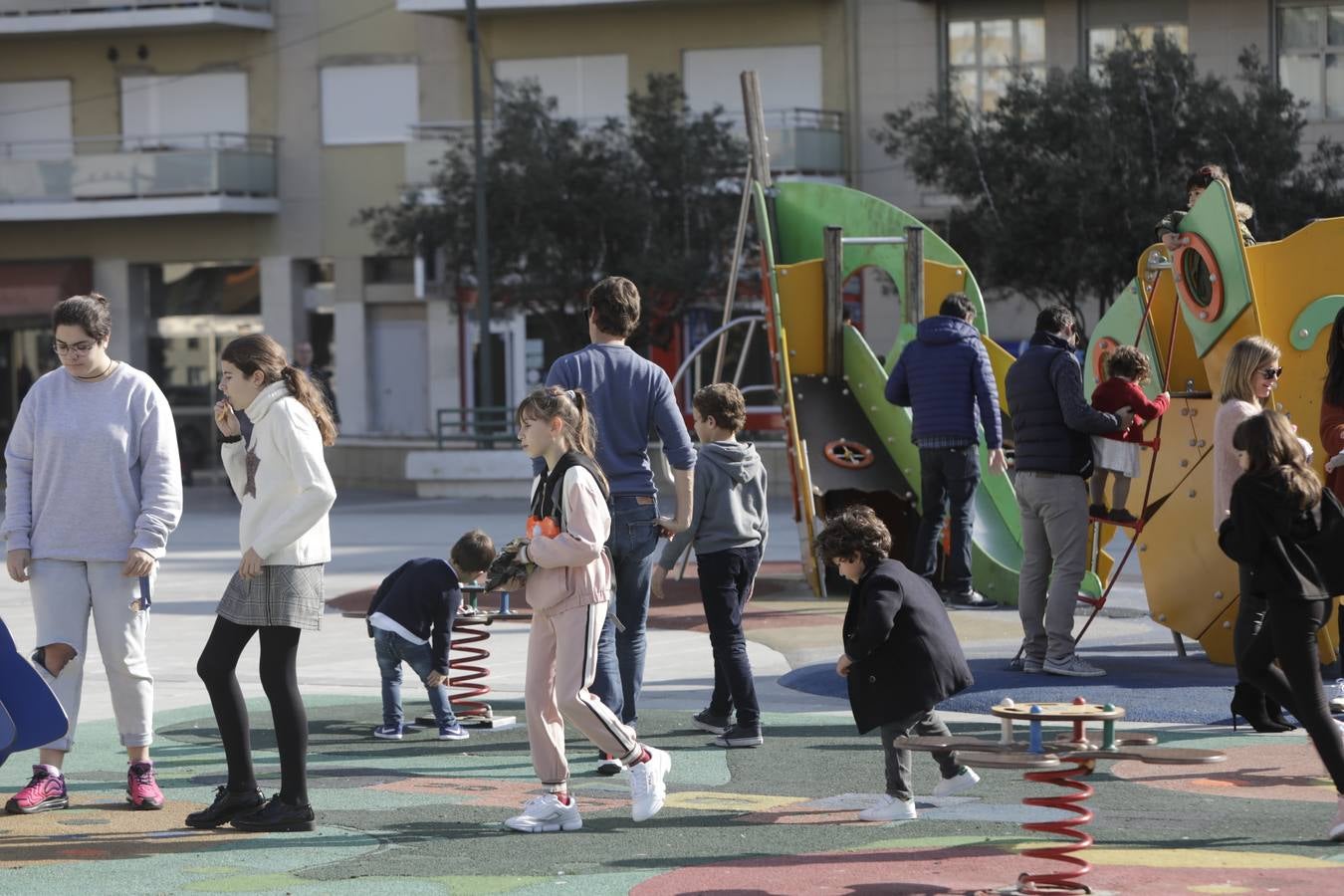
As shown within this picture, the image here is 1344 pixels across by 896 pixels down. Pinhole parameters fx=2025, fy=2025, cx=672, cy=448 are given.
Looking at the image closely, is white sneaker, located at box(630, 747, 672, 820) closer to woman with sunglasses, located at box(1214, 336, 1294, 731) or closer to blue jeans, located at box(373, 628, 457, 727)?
blue jeans, located at box(373, 628, 457, 727)

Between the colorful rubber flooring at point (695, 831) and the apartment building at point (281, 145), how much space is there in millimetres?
26392

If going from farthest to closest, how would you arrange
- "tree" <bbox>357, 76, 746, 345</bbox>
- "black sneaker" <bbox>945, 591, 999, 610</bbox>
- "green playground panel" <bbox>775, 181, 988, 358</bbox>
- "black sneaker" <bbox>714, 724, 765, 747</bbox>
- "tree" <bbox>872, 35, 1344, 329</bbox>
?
"tree" <bbox>357, 76, 746, 345</bbox>
"tree" <bbox>872, 35, 1344, 329</bbox>
"green playground panel" <bbox>775, 181, 988, 358</bbox>
"black sneaker" <bbox>945, 591, 999, 610</bbox>
"black sneaker" <bbox>714, 724, 765, 747</bbox>

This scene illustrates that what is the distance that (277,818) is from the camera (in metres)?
6.86

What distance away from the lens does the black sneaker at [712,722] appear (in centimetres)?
889

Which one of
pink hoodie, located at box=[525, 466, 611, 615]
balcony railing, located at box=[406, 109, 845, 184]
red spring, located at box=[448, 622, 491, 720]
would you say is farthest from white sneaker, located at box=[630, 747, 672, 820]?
balcony railing, located at box=[406, 109, 845, 184]

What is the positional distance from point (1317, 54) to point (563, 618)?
91.1ft

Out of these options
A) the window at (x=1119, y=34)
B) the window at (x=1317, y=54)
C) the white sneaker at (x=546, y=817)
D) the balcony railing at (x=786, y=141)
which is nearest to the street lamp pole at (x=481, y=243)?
the balcony railing at (x=786, y=141)

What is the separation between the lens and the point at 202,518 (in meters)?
24.8

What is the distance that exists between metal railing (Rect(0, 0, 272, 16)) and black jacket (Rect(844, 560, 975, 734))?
30.8 meters

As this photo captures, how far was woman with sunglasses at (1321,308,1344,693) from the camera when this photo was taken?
857 centimetres

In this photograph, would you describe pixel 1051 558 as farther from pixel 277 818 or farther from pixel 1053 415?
pixel 277 818

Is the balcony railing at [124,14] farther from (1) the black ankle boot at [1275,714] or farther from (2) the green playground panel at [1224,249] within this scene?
(1) the black ankle boot at [1275,714]

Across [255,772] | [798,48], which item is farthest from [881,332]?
[255,772]

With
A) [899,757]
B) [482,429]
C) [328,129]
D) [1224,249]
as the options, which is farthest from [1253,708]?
[328,129]
